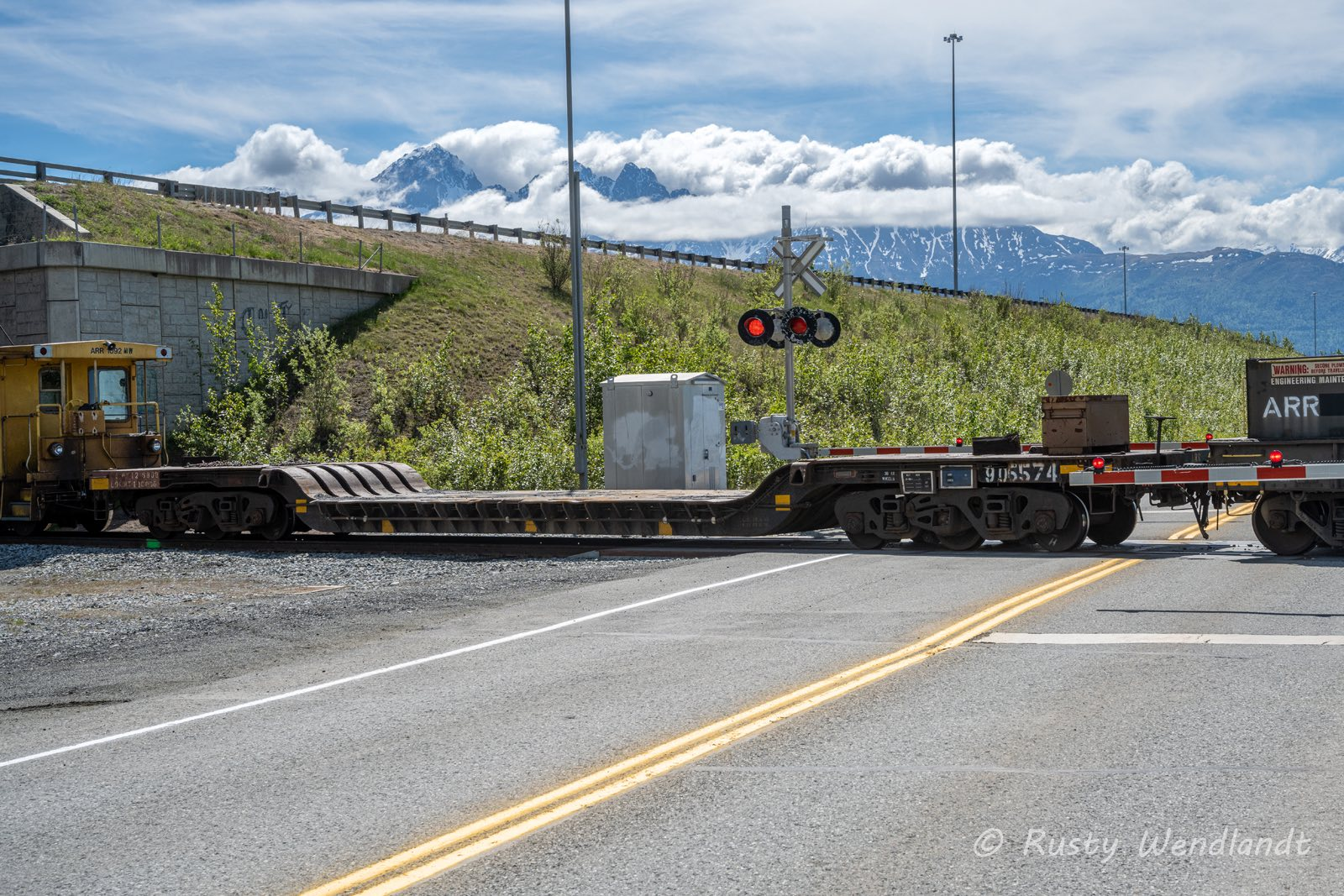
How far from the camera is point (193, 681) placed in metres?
9.96

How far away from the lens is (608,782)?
657 cm

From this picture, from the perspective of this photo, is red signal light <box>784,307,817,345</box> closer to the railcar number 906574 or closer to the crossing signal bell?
the crossing signal bell

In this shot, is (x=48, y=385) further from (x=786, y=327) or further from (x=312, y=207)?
(x=312, y=207)

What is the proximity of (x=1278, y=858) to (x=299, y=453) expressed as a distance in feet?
100

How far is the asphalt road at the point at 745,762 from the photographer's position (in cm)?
538

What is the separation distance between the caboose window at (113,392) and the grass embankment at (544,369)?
25.4ft

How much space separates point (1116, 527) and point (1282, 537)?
6.51 ft

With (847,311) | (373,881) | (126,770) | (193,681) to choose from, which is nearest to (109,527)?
(193,681)

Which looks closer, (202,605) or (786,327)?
(202,605)

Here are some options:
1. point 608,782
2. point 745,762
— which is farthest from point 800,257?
point 608,782

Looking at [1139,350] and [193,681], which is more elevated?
[1139,350]

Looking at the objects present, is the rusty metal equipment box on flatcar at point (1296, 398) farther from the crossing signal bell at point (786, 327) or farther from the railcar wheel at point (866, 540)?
the crossing signal bell at point (786, 327)

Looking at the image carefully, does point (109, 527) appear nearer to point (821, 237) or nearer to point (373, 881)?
point (821, 237)

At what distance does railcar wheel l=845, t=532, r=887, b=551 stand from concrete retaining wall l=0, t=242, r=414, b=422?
21.1 metres
